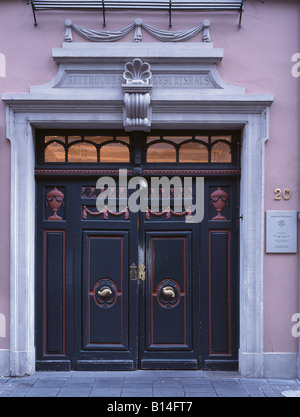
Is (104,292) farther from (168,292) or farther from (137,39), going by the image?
(137,39)

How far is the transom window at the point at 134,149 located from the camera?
609 centimetres

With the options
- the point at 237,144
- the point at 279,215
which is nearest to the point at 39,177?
the point at 237,144

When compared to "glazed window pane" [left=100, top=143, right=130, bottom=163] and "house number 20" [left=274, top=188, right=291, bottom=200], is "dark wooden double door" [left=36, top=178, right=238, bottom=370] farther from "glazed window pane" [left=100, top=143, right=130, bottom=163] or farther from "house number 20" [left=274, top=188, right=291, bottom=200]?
"house number 20" [left=274, top=188, right=291, bottom=200]

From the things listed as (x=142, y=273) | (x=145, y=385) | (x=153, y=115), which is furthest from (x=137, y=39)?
(x=145, y=385)

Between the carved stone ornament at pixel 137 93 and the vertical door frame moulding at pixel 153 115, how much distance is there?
116 mm

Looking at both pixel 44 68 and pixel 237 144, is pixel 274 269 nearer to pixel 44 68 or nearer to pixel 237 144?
pixel 237 144

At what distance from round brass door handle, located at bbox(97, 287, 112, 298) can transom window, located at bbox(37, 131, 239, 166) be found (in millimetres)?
1678

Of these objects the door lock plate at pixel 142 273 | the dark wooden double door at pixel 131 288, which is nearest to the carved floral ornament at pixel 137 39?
the dark wooden double door at pixel 131 288

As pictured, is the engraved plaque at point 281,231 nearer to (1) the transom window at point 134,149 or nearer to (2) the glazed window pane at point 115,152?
(1) the transom window at point 134,149

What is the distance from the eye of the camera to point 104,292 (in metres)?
6.01

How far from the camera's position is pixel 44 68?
229 inches

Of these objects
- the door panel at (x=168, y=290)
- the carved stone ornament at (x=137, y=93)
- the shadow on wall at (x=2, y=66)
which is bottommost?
the door panel at (x=168, y=290)
